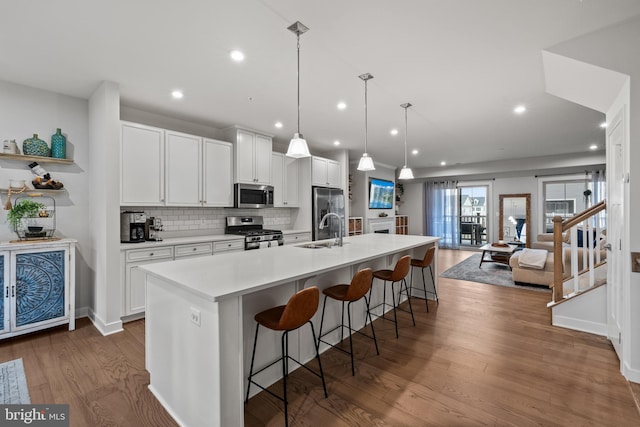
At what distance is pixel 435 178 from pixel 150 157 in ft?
27.3

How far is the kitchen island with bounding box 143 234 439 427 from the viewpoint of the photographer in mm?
1555

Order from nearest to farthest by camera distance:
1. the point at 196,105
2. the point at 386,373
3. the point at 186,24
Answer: the point at 186,24
the point at 386,373
the point at 196,105

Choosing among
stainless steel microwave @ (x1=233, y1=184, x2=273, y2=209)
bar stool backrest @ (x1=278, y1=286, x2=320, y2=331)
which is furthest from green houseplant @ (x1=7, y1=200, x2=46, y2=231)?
bar stool backrest @ (x1=278, y1=286, x2=320, y2=331)

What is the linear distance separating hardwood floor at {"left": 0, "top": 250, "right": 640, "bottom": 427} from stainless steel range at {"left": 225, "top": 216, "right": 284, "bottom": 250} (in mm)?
1770

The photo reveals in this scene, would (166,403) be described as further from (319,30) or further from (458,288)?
(458,288)

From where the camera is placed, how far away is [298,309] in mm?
1812

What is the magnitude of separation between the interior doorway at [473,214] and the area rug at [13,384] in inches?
398

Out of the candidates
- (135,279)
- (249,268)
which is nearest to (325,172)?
(135,279)

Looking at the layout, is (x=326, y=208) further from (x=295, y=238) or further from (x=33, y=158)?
(x=33, y=158)

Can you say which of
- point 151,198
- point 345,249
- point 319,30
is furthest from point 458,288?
point 151,198

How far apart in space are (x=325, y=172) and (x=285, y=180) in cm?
95

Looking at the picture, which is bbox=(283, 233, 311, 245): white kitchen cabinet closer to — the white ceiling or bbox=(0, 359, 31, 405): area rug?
the white ceiling

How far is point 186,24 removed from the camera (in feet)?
7.09

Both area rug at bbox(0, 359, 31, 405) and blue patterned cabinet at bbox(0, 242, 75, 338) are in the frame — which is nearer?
area rug at bbox(0, 359, 31, 405)
